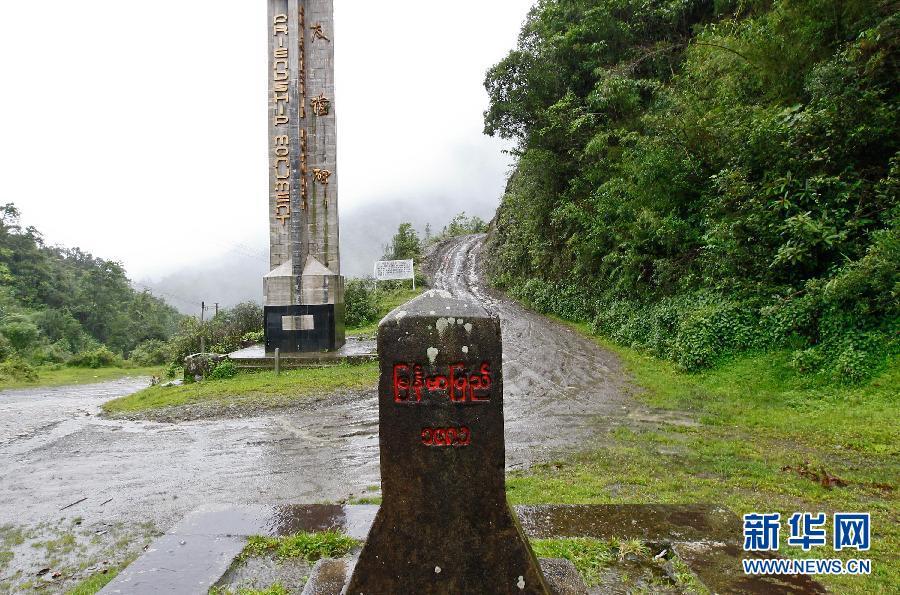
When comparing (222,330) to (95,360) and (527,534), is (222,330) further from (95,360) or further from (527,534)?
(527,534)

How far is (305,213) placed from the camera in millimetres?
13438

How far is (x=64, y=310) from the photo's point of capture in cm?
3350

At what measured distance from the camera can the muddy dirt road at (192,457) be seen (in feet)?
14.5

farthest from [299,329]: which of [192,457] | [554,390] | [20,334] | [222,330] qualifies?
[20,334]

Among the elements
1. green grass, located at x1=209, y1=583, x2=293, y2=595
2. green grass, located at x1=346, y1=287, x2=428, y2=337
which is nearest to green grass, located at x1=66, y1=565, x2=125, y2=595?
green grass, located at x1=209, y1=583, x2=293, y2=595

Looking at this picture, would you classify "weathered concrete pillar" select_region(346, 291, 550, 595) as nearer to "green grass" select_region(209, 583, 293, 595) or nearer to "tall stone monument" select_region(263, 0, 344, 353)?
"green grass" select_region(209, 583, 293, 595)

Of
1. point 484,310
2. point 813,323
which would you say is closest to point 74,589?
point 484,310

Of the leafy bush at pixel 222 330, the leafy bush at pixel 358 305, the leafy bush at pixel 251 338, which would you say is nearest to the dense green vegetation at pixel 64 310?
the leafy bush at pixel 222 330

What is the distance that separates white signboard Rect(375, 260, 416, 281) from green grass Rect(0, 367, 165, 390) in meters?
10.2

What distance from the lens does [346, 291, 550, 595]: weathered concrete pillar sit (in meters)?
2.58

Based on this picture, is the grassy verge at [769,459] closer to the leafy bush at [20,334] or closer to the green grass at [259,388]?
the green grass at [259,388]

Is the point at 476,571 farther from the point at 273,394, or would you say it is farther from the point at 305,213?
the point at 305,213

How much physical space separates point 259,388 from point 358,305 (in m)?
10.6

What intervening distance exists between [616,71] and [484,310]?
14778 mm
